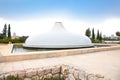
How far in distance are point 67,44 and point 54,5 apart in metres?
3.93

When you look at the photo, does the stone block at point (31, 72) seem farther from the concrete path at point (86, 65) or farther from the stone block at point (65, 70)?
the stone block at point (65, 70)

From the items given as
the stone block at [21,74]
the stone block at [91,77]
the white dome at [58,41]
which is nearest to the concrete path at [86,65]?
the stone block at [21,74]

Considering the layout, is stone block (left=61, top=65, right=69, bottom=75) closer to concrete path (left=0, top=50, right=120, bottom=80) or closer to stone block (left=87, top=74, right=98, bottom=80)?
concrete path (left=0, top=50, right=120, bottom=80)

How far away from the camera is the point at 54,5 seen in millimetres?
12672

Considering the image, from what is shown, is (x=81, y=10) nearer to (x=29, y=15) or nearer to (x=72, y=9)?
(x=72, y=9)

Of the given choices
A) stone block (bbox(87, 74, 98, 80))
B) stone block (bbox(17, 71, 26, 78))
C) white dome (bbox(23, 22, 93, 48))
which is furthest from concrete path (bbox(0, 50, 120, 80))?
white dome (bbox(23, 22, 93, 48))

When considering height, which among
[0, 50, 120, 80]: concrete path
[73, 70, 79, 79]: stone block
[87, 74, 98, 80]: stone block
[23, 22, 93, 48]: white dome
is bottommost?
[73, 70, 79, 79]: stone block

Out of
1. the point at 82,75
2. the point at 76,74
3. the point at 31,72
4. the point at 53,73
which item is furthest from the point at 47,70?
the point at 82,75

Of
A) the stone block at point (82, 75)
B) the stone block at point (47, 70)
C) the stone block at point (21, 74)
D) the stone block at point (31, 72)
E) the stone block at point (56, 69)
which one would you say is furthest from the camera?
the stone block at point (56, 69)

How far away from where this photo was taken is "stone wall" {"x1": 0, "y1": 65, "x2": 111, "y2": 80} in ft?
13.3

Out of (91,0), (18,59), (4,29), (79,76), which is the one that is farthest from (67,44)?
(4,29)

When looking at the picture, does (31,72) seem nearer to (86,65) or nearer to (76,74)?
(76,74)

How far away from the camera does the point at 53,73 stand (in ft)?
15.8

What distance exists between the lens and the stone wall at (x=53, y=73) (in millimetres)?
4040
